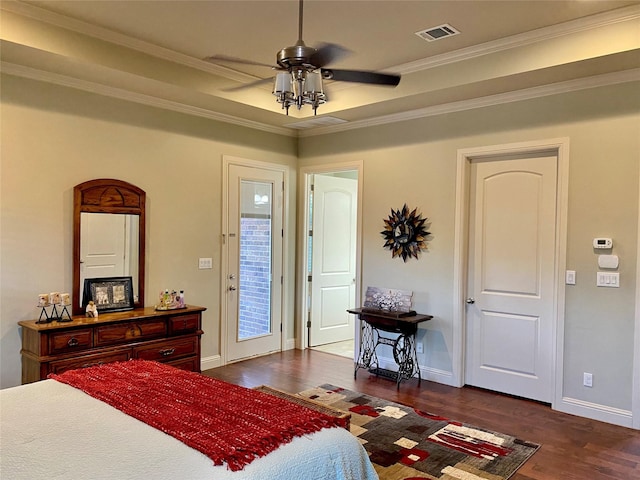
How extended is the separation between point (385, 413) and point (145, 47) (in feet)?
11.7

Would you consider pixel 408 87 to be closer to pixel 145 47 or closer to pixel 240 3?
pixel 240 3

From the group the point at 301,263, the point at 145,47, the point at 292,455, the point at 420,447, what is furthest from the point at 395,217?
the point at 292,455

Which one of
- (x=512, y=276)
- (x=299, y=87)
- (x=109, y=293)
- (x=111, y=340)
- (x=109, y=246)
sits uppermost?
(x=299, y=87)

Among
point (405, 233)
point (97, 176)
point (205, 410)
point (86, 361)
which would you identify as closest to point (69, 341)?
point (86, 361)

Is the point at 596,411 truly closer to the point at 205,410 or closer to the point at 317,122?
the point at 205,410

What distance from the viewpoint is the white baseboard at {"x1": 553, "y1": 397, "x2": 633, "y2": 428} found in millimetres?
3631

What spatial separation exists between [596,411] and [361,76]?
3.19 metres

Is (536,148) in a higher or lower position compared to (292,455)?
higher

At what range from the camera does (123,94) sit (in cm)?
429

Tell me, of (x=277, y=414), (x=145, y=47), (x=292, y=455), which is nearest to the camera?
(x=292, y=455)

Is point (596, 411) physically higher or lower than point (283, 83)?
lower

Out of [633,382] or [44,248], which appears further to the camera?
[44,248]

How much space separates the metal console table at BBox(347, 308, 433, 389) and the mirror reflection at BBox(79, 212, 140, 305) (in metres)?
2.26

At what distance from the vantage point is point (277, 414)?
2.03 metres
